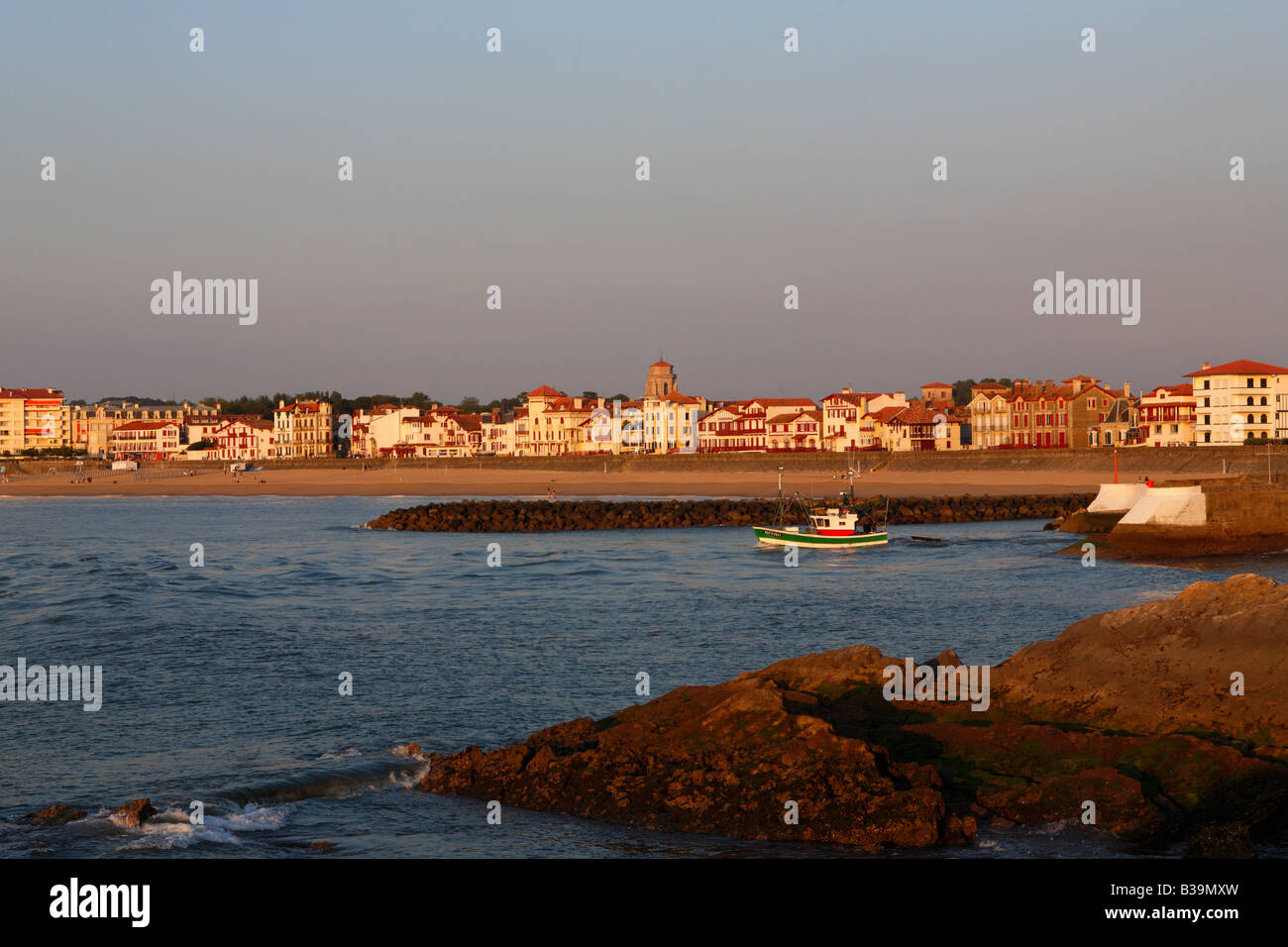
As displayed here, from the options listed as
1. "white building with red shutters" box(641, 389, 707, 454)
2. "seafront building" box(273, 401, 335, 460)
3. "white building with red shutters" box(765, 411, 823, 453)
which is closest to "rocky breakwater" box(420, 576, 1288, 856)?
"white building with red shutters" box(765, 411, 823, 453)

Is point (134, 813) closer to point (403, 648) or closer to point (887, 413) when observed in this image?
point (403, 648)

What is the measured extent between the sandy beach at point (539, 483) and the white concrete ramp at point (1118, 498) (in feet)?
92.8

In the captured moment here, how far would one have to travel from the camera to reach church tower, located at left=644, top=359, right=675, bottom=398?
16738 cm

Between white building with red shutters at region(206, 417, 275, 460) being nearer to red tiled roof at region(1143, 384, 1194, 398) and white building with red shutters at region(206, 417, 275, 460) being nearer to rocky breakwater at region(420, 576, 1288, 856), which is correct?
red tiled roof at region(1143, 384, 1194, 398)

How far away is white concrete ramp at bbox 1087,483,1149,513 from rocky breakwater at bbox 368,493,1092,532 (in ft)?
45.1

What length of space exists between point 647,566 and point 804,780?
96.5 ft

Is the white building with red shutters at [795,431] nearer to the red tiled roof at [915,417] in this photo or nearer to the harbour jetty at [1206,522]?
the red tiled roof at [915,417]

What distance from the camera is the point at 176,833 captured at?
477 inches

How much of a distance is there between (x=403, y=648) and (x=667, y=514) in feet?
130

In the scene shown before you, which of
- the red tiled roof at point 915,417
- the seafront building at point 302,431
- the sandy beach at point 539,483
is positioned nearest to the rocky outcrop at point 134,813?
the sandy beach at point 539,483

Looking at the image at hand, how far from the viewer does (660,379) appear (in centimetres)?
16800
